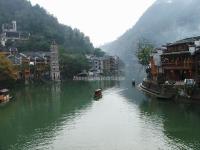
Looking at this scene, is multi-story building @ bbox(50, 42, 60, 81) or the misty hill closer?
multi-story building @ bbox(50, 42, 60, 81)

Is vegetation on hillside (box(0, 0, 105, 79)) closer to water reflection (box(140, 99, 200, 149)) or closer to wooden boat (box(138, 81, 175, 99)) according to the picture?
wooden boat (box(138, 81, 175, 99))

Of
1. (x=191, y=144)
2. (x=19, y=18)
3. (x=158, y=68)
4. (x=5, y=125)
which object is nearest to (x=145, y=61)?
(x=158, y=68)

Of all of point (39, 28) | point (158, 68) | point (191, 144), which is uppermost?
point (39, 28)

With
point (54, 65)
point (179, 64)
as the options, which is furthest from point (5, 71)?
point (54, 65)

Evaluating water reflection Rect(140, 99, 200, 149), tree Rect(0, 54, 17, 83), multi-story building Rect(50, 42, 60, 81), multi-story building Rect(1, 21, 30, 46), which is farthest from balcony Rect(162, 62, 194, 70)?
multi-story building Rect(1, 21, 30, 46)

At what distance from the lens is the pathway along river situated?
35691mm

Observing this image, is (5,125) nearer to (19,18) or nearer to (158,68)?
(158,68)

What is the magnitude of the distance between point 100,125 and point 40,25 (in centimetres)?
14021

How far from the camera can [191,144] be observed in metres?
34.7

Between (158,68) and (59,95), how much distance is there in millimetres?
21295

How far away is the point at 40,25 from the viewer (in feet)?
586

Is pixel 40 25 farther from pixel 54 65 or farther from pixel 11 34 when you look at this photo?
pixel 54 65

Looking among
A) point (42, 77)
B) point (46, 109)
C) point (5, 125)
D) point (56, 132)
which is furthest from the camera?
point (42, 77)

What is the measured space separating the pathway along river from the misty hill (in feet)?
333
